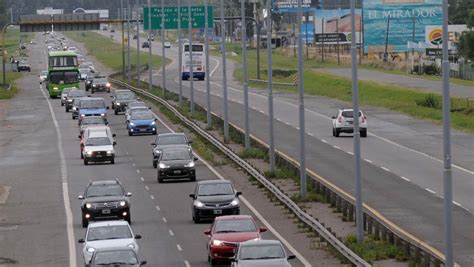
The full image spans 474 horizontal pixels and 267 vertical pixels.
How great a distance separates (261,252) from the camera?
30.9 meters

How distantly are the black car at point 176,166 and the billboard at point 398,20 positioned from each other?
272ft

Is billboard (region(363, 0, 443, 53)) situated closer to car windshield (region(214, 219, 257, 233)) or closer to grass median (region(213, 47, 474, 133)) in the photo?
grass median (region(213, 47, 474, 133))

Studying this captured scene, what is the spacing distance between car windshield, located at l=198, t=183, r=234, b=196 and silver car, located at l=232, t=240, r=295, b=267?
12.5 meters

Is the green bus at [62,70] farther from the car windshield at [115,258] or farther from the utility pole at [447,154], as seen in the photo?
the utility pole at [447,154]

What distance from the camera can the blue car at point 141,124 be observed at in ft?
266

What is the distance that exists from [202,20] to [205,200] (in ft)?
198

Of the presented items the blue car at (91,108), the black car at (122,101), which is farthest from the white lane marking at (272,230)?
the black car at (122,101)

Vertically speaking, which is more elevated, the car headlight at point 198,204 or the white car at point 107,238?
the white car at point 107,238

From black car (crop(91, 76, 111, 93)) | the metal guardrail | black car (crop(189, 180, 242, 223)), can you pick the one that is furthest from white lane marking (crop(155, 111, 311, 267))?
black car (crop(91, 76, 111, 93))

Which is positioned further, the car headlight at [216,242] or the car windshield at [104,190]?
the car windshield at [104,190]

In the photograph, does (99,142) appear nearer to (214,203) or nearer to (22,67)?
(214,203)

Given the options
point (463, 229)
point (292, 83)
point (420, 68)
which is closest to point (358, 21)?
point (420, 68)

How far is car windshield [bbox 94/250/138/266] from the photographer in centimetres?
3064

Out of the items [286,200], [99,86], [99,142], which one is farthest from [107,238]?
[99,86]
